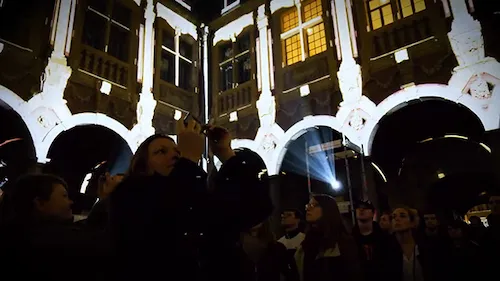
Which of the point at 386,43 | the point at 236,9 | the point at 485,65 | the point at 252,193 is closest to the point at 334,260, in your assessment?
the point at 252,193

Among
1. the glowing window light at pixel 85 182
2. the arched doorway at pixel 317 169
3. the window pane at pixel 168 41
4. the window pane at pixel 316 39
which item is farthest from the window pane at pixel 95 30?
the arched doorway at pixel 317 169

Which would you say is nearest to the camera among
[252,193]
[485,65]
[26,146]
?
[252,193]

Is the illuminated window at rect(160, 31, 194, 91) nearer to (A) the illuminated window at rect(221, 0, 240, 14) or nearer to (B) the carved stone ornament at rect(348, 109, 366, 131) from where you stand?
(A) the illuminated window at rect(221, 0, 240, 14)

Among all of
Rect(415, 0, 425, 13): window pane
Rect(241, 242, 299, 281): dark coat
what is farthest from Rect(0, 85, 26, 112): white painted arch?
Rect(415, 0, 425, 13): window pane

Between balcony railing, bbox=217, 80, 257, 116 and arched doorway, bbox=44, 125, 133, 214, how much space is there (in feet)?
9.36

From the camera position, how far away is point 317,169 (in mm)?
9695

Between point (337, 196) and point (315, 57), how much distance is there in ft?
12.8

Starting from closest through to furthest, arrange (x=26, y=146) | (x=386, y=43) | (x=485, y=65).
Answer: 1. (x=485, y=65)
2. (x=26, y=146)
3. (x=386, y=43)

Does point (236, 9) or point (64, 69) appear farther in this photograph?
point (236, 9)

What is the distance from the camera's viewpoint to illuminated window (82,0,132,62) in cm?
827

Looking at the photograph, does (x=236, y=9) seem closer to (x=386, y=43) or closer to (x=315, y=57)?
(x=315, y=57)

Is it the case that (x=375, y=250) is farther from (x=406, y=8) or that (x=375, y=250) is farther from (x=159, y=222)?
(x=406, y=8)

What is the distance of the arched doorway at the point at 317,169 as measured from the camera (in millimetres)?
8516

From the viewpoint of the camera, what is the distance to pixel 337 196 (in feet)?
31.2
